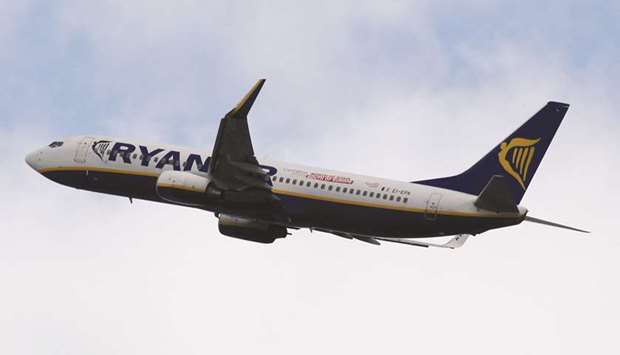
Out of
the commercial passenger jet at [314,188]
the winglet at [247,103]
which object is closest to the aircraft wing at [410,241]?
the commercial passenger jet at [314,188]

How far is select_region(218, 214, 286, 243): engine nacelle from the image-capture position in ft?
215

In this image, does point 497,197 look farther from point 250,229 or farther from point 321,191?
point 250,229

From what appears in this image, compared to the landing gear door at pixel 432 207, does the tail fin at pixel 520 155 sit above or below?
above

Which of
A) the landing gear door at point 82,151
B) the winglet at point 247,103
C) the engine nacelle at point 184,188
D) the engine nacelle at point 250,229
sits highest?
the landing gear door at point 82,151

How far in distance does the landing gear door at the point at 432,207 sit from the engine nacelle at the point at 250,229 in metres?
9.60

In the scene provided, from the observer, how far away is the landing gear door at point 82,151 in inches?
2645

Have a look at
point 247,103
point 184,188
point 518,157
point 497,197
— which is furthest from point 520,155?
point 184,188

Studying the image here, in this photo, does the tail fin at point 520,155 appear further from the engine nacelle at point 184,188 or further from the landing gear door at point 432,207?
the engine nacelle at point 184,188

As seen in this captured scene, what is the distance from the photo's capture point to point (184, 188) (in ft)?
200

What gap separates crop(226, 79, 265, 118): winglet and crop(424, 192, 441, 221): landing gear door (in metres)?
9.31

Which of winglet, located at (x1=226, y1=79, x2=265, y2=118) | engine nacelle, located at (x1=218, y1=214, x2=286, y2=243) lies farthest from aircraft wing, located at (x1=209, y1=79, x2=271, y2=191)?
engine nacelle, located at (x1=218, y1=214, x2=286, y2=243)

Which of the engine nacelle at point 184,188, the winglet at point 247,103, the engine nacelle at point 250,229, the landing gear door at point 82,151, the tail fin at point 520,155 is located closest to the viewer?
the winglet at point 247,103

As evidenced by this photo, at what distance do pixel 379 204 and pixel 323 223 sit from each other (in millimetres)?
3135

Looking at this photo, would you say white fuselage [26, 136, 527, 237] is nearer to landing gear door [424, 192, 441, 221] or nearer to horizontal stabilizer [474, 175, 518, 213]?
landing gear door [424, 192, 441, 221]
